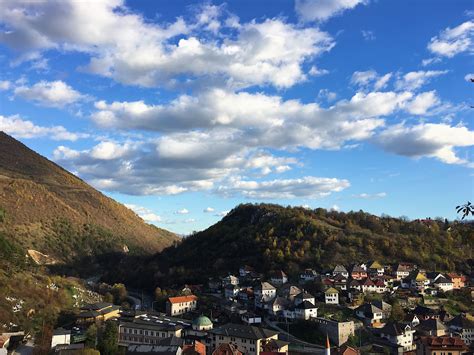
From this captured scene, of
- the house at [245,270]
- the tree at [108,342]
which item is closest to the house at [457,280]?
the house at [245,270]

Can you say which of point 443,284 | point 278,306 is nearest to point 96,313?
point 278,306

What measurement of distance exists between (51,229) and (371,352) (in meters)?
89.9

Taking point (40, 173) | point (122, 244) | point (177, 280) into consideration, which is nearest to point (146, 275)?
point (177, 280)

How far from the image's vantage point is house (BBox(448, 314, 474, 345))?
54.3m

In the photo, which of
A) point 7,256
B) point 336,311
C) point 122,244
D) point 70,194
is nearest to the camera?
point 336,311

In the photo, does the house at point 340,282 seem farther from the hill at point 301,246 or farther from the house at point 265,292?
the house at point 265,292

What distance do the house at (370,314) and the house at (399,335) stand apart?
11.0ft

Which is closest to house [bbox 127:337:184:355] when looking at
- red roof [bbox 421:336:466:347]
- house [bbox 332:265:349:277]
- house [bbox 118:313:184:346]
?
house [bbox 118:313:184:346]

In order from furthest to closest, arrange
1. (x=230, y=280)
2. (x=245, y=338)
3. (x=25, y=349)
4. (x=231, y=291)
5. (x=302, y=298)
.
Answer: (x=230, y=280), (x=231, y=291), (x=302, y=298), (x=245, y=338), (x=25, y=349)

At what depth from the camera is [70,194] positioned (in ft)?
495

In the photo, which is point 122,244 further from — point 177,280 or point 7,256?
point 7,256

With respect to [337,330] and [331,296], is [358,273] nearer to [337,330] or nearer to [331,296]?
[331,296]

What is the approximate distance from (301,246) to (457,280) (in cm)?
2674

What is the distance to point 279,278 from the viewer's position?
7619 cm
